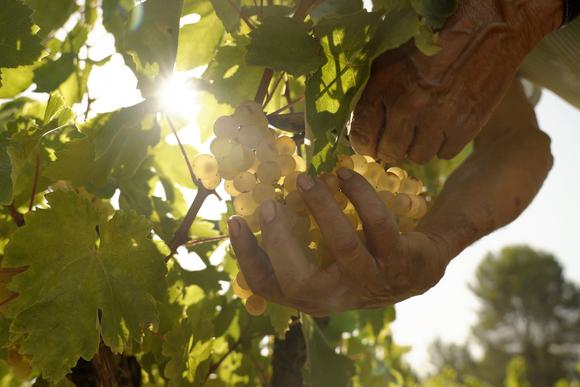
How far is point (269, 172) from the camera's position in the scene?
2.74ft

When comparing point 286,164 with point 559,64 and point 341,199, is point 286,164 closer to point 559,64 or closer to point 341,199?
point 341,199

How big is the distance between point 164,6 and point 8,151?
11.1 inches

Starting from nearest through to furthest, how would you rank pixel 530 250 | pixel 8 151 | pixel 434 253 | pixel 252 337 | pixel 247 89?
pixel 8 151
pixel 434 253
pixel 247 89
pixel 252 337
pixel 530 250

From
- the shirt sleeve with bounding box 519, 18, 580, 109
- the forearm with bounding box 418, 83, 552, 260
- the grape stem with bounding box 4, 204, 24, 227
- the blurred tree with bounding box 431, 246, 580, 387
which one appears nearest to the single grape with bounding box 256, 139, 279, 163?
the forearm with bounding box 418, 83, 552, 260

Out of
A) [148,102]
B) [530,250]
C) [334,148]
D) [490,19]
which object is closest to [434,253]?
[334,148]

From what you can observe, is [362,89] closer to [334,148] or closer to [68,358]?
[334,148]

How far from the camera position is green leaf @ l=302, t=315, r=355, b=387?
3.72ft

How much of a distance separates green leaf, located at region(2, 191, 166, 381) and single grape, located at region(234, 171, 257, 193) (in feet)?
0.47

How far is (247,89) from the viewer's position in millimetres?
985

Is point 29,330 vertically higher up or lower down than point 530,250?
higher up

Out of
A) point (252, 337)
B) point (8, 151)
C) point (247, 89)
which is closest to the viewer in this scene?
point (8, 151)

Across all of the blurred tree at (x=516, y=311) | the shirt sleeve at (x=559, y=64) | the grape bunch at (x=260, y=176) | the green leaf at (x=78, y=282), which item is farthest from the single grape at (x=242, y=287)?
the blurred tree at (x=516, y=311)

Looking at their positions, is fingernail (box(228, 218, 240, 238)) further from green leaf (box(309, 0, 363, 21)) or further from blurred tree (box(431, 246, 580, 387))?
blurred tree (box(431, 246, 580, 387))

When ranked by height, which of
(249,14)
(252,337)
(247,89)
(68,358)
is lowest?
(252,337)
